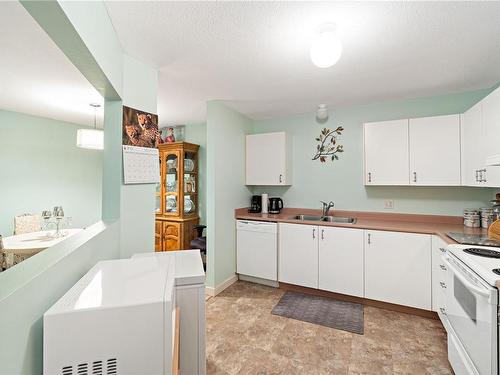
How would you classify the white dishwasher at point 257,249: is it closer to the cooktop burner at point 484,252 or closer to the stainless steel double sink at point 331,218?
the stainless steel double sink at point 331,218

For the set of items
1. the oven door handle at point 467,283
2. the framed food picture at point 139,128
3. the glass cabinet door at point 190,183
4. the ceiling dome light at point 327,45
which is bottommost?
the oven door handle at point 467,283

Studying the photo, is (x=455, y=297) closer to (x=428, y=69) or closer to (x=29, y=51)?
(x=428, y=69)

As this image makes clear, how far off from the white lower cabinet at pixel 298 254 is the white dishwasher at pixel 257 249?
3.6 inches

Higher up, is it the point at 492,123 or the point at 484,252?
the point at 492,123

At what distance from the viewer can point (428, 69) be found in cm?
214

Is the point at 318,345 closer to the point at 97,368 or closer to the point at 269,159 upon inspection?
the point at 97,368

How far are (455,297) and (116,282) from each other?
2031 mm

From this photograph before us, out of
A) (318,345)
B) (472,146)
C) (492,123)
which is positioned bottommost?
(318,345)

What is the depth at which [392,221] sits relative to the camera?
2.96 meters

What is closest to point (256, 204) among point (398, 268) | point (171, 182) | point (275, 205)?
point (275, 205)

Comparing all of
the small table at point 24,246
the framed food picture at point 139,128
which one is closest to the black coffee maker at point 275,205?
the framed food picture at point 139,128

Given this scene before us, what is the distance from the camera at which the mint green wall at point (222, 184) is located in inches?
117

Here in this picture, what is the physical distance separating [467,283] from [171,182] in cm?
382

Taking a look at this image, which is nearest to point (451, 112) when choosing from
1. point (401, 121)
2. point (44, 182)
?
point (401, 121)
